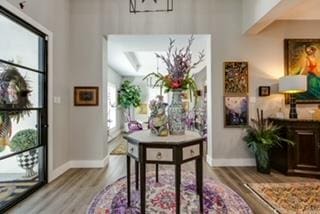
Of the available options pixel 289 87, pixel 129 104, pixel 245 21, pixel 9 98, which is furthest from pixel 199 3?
pixel 129 104

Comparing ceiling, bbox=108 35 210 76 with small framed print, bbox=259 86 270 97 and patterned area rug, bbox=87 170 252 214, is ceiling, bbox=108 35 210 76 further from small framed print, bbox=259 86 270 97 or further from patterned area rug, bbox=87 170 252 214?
patterned area rug, bbox=87 170 252 214

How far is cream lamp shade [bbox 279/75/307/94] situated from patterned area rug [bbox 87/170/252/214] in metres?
2.21

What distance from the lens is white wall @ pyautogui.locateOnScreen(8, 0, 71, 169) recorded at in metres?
4.01

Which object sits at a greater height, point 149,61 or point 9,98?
point 149,61

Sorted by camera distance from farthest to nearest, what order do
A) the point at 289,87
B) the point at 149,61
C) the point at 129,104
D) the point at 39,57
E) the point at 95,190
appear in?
the point at 129,104 → the point at 149,61 → the point at 289,87 → the point at 39,57 → the point at 95,190

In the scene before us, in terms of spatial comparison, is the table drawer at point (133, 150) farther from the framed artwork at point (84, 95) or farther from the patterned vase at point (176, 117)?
the framed artwork at point (84, 95)

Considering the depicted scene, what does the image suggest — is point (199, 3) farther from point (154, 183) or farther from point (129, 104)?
point (129, 104)

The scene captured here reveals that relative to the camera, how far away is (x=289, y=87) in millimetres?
4445

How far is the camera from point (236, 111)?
4.92m

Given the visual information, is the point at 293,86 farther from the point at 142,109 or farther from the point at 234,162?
the point at 142,109

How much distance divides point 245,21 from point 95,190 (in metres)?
4.03

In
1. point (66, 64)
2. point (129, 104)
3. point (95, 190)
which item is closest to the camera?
point (95, 190)

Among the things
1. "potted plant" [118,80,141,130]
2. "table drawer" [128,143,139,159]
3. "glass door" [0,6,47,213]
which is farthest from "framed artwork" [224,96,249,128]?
"potted plant" [118,80,141,130]

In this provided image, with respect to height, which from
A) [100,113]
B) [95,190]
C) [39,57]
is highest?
[39,57]
